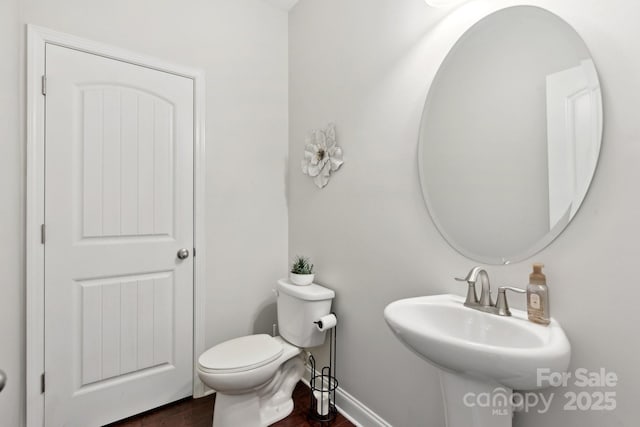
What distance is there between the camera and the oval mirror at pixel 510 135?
91cm

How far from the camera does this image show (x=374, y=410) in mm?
1551

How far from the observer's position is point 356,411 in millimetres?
1634

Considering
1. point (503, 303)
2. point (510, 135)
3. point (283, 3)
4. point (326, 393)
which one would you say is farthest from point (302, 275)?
point (283, 3)

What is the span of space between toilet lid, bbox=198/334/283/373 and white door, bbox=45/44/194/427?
403 millimetres

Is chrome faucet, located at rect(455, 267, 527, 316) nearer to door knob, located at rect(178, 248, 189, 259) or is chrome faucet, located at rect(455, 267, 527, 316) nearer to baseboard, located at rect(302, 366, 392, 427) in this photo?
baseboard, located at rect(302, 366, 392, 427)

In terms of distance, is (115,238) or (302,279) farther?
(302,279)

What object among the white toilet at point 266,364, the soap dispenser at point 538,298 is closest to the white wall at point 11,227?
the white toilet at point 266,364

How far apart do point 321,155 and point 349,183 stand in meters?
0.30

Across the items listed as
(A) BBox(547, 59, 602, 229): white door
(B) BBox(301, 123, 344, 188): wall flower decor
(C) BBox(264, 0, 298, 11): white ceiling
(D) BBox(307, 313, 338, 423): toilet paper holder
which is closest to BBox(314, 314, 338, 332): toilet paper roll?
(D) BBox(307, 313, 338, 423): toilet paper holder

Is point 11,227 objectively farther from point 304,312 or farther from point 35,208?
point 304,312

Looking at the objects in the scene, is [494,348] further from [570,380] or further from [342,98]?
[342,98]

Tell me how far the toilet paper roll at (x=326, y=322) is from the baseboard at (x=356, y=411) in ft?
1.31

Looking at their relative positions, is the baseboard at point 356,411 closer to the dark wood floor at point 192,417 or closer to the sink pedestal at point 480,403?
the dark wood floor at point 192,417

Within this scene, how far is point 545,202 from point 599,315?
347 millimetres
